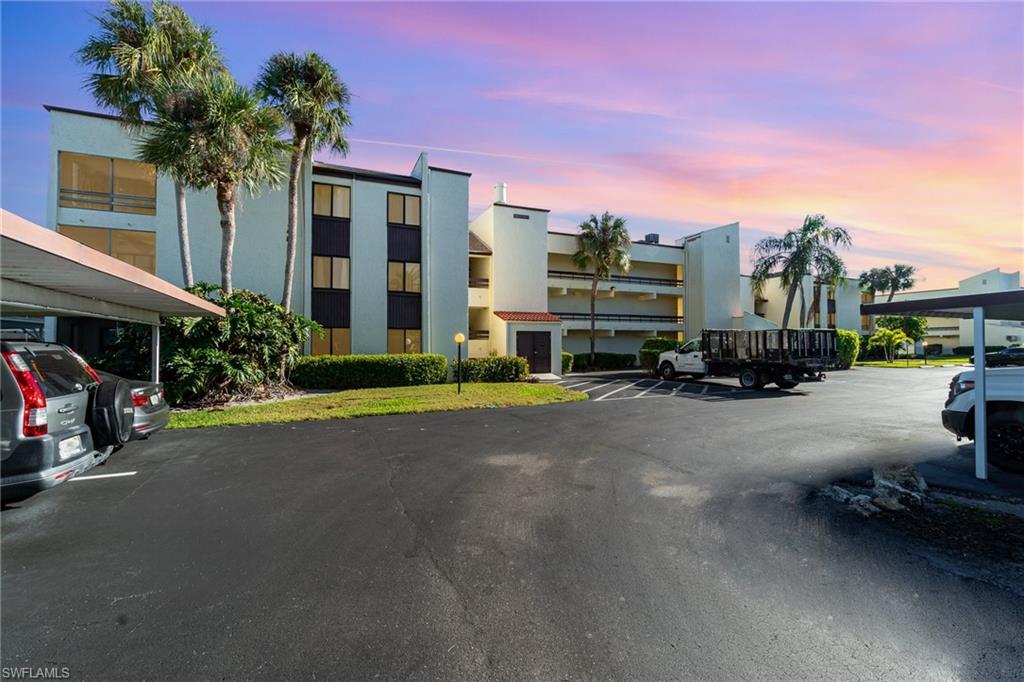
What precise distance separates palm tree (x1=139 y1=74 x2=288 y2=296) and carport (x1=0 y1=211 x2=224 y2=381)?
6502 mm

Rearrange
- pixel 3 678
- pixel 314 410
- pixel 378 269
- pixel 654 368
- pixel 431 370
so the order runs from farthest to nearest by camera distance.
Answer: pixel 654 368, pixel 378 269, pixel 431 370, pixel 314 410, pixel 3 678

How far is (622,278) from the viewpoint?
105ft

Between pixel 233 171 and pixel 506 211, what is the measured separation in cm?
1443

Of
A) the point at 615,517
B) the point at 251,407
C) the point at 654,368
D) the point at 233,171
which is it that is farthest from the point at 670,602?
the point at 654,368

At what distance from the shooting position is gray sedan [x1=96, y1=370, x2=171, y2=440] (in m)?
6.62

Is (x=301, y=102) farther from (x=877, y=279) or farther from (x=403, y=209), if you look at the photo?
(x=877, y=279)

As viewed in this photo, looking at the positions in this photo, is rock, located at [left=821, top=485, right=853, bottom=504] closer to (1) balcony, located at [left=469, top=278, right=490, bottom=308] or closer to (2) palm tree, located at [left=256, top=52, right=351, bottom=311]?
(2) palm tree, located at [left=256, top=52, right=351, bottom=311]

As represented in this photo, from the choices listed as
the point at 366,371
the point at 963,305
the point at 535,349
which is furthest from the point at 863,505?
the point at 535,349

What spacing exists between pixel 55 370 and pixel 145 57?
1453 centimetres

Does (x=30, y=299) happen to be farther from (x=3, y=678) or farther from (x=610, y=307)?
(x=610, y=307)

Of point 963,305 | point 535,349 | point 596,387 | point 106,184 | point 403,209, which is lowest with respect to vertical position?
point 596,387

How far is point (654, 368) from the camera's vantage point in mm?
24344

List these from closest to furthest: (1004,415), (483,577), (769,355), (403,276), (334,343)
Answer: (483,577) < (1004,415) < (769,355) < (334,343) < (403,276)

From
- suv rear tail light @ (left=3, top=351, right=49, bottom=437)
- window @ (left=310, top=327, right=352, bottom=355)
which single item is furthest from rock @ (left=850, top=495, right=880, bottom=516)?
window @ (left=310, top=327, right=352, bottom=355)
